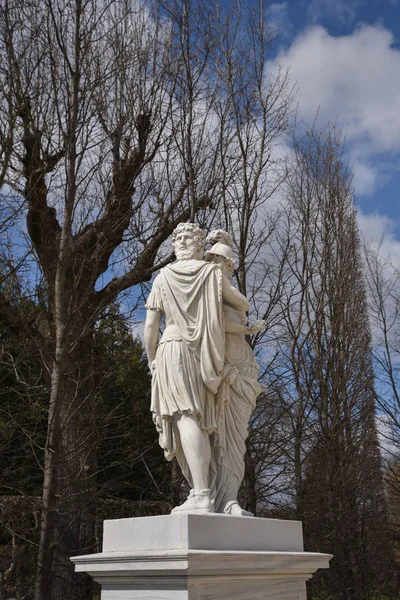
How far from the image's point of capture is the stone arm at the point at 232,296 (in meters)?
Answer: 4.99

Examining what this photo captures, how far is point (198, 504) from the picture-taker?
4.43 m

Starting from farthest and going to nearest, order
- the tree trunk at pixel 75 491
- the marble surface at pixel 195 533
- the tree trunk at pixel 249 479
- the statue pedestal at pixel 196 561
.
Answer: the tree trunk at pixel 249 479 < the tree trunk at pixel 75 491 < the marble surface at pixel 195 533 < the statue pedestal at pixel 196 561

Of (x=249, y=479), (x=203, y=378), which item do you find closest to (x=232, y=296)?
(x=203, y=378)

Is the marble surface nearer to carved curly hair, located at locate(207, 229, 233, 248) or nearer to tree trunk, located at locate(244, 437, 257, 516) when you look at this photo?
carved curly hair, located at locate(207, 229, 233, 248)

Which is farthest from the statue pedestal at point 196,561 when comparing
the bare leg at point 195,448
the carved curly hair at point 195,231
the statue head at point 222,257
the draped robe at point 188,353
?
the carved curly hair at point 195,231

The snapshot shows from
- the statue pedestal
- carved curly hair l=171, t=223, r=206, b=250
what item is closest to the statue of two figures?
carved curly hair l=171, t=223, r=206, b=250

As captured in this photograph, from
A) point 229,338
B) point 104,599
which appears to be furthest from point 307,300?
point 104,599

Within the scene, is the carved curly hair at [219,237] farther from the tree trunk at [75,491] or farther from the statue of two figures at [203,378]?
the tree trunk at [75,491]

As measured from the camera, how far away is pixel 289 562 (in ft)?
14.3

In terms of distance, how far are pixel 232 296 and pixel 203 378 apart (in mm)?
657

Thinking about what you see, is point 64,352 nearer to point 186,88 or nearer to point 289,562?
point 289,562

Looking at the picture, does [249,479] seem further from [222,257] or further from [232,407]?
[222,257]

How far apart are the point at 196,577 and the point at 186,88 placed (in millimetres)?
8587

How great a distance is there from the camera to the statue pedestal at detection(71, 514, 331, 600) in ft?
12.5
